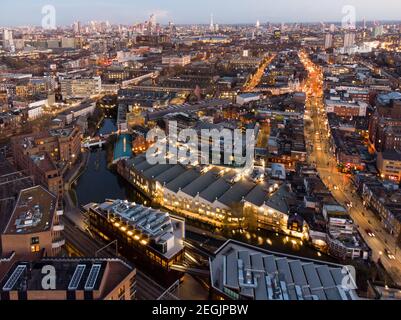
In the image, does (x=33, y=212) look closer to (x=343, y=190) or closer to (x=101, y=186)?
(x=101, y=186)

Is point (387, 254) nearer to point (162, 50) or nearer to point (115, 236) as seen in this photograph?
point (115, 236)

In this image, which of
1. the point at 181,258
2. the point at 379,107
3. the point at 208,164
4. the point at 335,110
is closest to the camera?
the point at 181,258

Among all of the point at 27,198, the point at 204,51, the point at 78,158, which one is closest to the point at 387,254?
the point at 27,198

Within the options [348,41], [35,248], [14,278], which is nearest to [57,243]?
[35,248]

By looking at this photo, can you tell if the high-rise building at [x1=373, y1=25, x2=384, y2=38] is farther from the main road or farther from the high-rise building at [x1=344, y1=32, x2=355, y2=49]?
the main road

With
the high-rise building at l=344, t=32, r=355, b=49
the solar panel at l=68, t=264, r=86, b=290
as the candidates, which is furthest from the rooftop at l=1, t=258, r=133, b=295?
the high-rise building at l=344, t=32, r=355, b=49

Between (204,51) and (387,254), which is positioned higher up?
(204,51)
